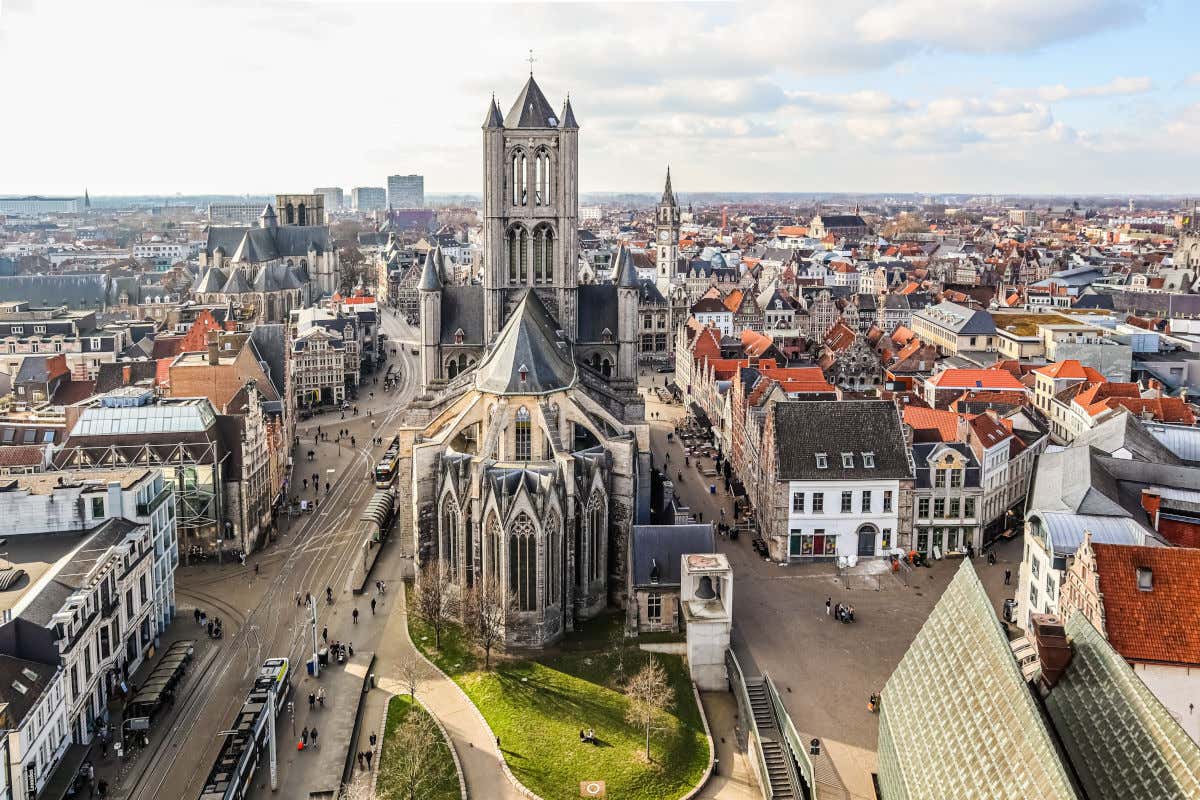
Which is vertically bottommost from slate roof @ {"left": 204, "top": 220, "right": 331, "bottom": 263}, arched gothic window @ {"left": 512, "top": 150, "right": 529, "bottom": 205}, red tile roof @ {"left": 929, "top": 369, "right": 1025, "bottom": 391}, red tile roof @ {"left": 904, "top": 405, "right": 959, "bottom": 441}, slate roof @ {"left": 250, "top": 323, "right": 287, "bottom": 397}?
red tile roof @ {"left": 904, "top": 405, "right": 959, "bottom": 441}

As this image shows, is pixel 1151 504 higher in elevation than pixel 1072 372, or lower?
lower

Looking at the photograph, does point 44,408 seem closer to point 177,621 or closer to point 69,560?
point 177,621

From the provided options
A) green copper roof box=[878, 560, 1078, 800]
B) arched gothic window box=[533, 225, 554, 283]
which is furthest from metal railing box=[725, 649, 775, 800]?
arched gothic window box=[533, 225, 554, 283]

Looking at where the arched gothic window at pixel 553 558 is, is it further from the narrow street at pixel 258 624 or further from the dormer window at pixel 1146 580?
the dormer window at pixel 1146 580

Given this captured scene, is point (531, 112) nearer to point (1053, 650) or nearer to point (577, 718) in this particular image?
point (577, 718)

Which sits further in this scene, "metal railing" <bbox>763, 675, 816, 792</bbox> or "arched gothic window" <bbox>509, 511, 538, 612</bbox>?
"arched gothic window" <bbox>509, 511, 538, 612</bbox>

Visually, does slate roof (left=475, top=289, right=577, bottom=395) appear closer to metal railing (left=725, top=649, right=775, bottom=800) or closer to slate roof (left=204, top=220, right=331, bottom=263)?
metal railing (left=725, top=649, right=775, bottom=800)

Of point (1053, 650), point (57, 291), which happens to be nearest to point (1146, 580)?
point (1053, 650)

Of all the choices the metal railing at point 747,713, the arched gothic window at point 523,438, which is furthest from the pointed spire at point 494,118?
the metal railing at point 747,713
